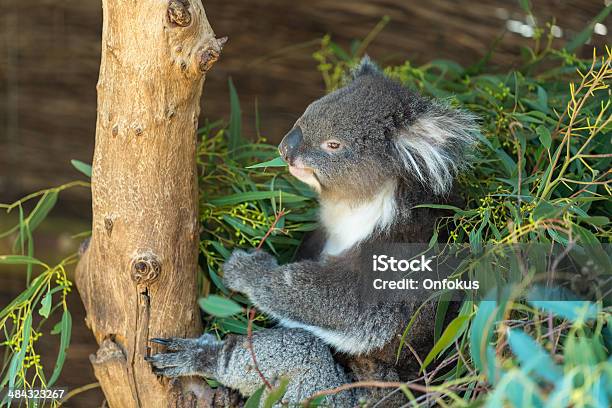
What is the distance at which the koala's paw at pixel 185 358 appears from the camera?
10.4 feet

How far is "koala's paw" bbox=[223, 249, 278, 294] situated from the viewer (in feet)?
11.1

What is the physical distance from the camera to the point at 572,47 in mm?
4191

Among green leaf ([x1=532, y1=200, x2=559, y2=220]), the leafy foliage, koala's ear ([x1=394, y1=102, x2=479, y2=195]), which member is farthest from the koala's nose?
green leaf ([x1=532, y1=200, x2=559, y2=220])

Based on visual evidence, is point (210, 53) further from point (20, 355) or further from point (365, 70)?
point (20, 355)

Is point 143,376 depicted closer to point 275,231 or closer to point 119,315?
point 119,315

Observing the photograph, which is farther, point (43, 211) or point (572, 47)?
point (572, 47)

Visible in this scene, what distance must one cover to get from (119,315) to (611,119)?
6.96 feet

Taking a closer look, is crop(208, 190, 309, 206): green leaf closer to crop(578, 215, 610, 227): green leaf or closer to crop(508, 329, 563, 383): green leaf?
crop(578, 215, 610, 227): green leaf

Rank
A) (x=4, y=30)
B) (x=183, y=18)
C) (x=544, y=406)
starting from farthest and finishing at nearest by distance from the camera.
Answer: (x=4, y=30) → (x=183, y=18) → (x=544, y=406)

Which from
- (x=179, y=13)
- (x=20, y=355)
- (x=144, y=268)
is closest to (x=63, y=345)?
(x=20, y=355)

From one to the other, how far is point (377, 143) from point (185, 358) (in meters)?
1.18

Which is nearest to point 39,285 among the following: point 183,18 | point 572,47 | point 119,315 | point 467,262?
point 119,315

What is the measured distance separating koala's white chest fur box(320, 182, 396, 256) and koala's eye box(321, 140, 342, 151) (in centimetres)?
26

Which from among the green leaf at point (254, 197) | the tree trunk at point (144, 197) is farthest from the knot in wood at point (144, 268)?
the green leaf at point (254, 197)
